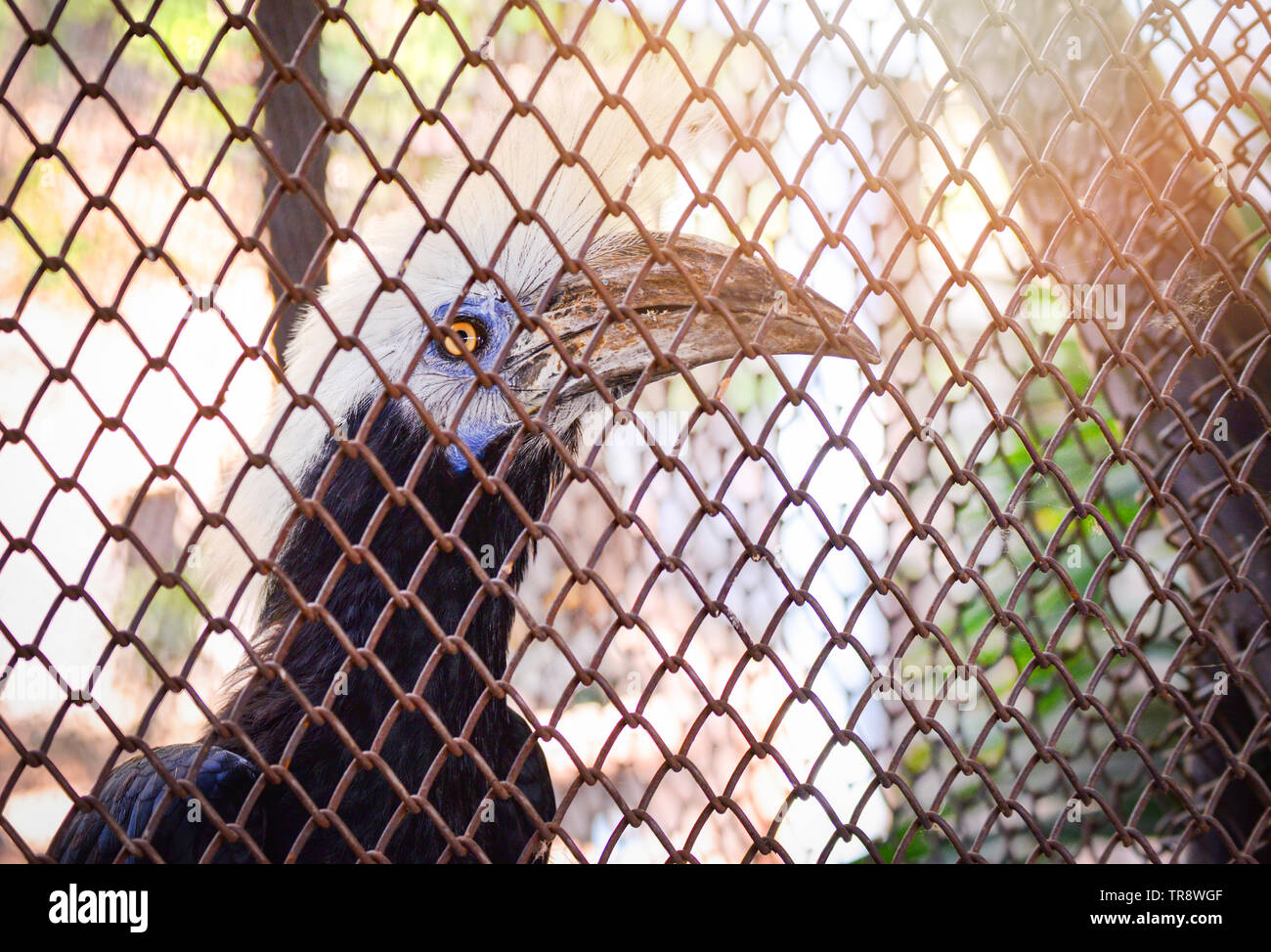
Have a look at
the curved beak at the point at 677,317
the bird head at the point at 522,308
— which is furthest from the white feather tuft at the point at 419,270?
the curved beak at the point at 677,317

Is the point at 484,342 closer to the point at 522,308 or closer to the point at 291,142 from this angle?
the point at 522,308

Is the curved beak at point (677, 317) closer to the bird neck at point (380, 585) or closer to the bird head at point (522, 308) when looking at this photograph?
the bird head at point (522, 308)

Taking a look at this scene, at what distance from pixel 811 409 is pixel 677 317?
40 centimetres

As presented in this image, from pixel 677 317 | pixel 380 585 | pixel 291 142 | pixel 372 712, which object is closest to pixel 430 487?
pixel 380 585

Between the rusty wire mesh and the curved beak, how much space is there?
0.06m

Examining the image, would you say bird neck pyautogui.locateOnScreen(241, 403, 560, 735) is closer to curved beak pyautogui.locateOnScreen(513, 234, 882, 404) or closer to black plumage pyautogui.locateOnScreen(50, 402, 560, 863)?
black plumage pyautogui.locateOnScreen(50, 402, 560, 863)

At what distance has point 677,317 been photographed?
147cm

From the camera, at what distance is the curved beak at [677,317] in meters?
1.10

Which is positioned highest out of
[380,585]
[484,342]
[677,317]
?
[484,342]

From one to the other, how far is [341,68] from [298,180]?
118cm

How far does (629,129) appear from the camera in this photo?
5.47 feet

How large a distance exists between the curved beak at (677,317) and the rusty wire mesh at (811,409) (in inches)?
2.2

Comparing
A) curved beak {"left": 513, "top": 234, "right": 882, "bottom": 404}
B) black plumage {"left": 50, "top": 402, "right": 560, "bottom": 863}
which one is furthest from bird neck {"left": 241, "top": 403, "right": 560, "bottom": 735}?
curved beak {"left": 513, "top": 234, "right": 882, "bottom": 404}

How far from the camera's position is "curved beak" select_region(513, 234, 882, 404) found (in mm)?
1104
